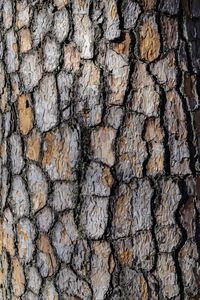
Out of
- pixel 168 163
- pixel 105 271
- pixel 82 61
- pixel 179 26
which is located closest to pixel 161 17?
pixel 179 26

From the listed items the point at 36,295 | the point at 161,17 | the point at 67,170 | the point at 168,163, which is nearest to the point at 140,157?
the point at 168,163

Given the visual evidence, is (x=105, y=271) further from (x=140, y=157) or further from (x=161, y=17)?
(x=161, y=17)

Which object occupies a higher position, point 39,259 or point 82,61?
point 82,61

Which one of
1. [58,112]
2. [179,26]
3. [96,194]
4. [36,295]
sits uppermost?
[179,26]

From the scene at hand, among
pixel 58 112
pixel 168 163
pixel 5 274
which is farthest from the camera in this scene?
pixel 5 274

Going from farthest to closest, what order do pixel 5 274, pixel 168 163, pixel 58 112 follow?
pixel 5 274
pixel 58 112
pixel 168 163

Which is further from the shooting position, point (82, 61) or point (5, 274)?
point (5, 274)

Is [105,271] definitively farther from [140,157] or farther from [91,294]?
[140,157]
